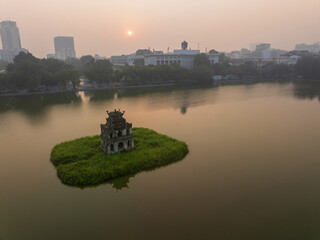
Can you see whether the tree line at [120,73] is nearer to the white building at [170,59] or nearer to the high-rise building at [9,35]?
the white building at [170,59]

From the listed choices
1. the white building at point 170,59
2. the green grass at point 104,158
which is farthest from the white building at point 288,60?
the green grass at point 104,158

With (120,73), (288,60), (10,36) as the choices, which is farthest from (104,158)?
(10,36)

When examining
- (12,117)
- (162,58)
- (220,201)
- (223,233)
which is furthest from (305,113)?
(162,58)

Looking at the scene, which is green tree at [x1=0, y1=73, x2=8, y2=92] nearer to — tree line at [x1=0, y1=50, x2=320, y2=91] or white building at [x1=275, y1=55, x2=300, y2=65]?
tree line at [x1=0, y1=50, x2=320, y2=91]

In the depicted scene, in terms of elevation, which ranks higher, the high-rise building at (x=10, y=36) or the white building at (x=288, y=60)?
Answer: the high-rise building at (x=10, y=36)

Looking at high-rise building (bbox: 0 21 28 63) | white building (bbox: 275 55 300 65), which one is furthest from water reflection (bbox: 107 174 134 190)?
high-rise building (bbox: 0 21 28 63)

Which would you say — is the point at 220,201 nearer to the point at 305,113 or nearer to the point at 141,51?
the point at 305,113

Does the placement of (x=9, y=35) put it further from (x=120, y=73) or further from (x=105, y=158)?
(x=105, y=158)
